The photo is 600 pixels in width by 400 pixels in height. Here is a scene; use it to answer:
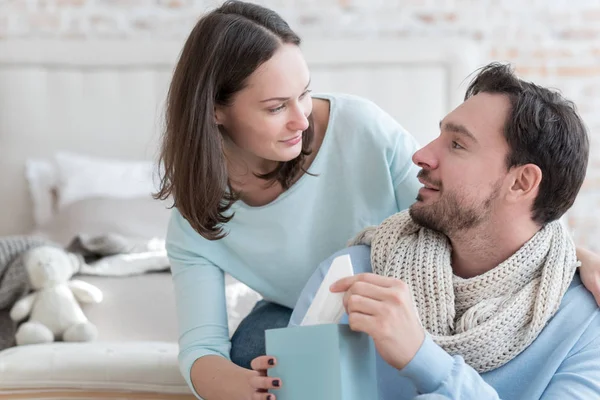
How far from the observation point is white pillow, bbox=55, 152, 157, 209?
3430mm

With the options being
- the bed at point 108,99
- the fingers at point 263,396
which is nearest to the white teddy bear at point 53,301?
the bed at point 108,99

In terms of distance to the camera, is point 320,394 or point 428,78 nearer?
point 320,394

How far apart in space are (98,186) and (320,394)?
2.41 metres

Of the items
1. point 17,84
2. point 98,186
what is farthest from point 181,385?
point 17,84

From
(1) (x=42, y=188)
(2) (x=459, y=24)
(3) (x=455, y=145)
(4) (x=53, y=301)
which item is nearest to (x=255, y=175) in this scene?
(3) (x=455, y=145)

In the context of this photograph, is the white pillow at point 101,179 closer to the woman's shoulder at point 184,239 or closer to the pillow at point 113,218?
the pillow at point 113,218

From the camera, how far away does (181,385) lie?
212cm

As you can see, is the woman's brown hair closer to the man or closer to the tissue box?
the man

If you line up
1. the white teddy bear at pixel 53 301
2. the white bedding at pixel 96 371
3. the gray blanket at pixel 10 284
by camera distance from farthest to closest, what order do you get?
the gray blanket at pixel 10 284, the white teddy bear at pixel 53 301, the white bedding at pixel 96 371

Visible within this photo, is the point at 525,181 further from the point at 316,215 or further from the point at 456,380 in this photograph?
the point at 316,215

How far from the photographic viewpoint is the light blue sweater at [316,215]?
187cm

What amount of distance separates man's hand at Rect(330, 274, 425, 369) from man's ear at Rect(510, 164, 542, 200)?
1.28ft

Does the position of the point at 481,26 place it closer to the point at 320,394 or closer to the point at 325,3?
the point at 325,3

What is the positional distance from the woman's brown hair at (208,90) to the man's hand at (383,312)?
55 cm
